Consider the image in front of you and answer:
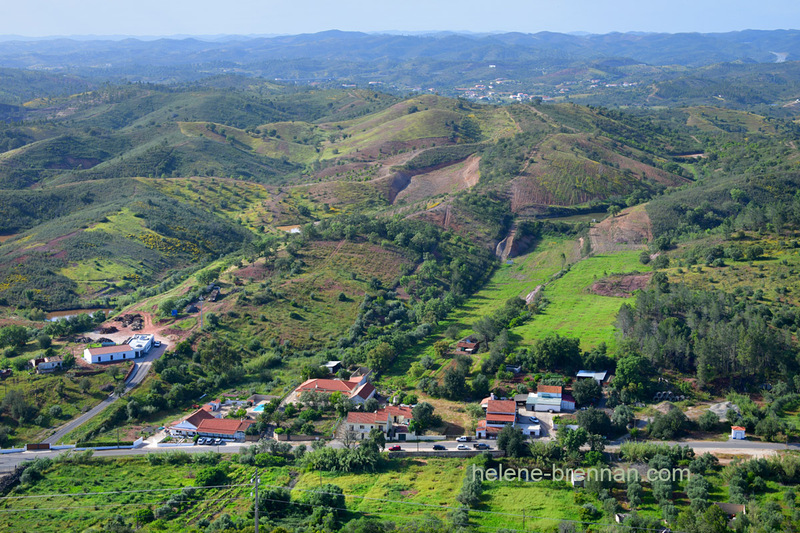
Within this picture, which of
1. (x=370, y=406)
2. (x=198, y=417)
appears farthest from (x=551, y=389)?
(x=198, y=417)

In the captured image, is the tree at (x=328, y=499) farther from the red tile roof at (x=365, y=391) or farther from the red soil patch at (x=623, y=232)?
the red soil patch at (x=623, y=232)

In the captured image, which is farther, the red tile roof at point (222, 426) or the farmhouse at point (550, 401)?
the farmhouse at point (550, 401)

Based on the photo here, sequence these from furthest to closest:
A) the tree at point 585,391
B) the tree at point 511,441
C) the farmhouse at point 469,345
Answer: the farmhouse at point 469,345 < the tree at point 585,391 < the tree at point 511,441

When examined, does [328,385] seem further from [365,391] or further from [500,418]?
[500,418]

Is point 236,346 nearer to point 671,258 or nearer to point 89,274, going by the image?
point 89,274

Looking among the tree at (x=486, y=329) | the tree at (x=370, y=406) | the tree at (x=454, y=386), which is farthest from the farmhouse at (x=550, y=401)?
the tree at (x=486, y=329)

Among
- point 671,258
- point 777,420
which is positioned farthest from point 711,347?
point 671,258
